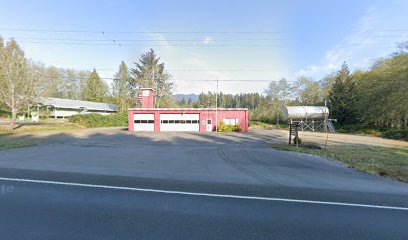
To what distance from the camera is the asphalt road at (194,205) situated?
3.32 meters

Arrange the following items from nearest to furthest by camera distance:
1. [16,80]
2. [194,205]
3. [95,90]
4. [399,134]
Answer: [194,205], [16,80], [399,134], [95,90]

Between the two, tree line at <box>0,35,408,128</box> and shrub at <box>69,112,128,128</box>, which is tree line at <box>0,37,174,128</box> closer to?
tree line at <box>0,35,408,128</box>

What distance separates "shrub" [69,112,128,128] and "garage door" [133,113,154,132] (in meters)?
12.3

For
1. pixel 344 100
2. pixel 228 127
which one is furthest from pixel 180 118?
pixel 344 100

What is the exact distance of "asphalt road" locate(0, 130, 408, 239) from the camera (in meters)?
3.32

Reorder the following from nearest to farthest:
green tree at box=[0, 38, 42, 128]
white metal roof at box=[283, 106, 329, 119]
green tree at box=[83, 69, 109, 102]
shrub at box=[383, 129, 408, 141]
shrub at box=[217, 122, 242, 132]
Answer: green tree at box=[0, 38, 42, 128]
shrub at box=[383, 129, 408, 141]
shrub at box=[217, 122, 242, 132]
white metal roof at box=[283, 106, 329, 119]
green tree at box=[83, 69, 109, 102]

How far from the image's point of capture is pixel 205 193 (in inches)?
202

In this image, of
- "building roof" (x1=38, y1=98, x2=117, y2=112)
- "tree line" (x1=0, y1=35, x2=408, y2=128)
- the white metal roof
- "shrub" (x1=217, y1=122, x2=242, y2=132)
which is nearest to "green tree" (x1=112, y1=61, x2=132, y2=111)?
"tree line" (x1=0, y1=35, x2=408, y2=128)

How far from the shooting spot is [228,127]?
29250 millimetres

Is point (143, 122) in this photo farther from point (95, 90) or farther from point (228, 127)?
point (95, 90)

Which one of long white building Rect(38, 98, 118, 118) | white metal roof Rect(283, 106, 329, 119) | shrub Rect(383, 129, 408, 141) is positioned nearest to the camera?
shrub Rect(383, 129, 408, 141)

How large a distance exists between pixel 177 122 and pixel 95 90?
4770cm

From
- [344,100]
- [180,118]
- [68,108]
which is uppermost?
[344,100]

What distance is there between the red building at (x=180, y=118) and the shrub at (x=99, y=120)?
39.1 ft
